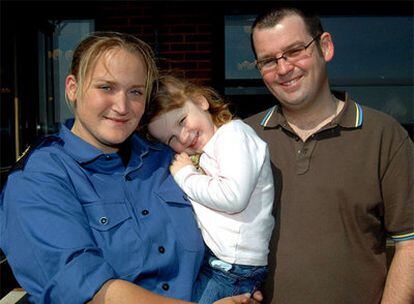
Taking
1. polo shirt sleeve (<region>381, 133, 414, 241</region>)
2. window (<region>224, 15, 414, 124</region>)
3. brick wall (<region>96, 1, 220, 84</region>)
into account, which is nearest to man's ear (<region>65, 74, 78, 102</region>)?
polo shirt sleeve (<region>381, 133, 414, 241</region>)

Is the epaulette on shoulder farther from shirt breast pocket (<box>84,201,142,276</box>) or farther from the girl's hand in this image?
the girl's hand

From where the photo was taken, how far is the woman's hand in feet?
6.56

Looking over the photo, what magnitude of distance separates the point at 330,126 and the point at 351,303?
0.84m

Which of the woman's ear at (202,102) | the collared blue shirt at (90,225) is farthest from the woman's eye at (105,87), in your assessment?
the woman's ear at (202,102)

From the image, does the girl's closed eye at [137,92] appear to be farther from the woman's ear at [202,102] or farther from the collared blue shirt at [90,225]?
the woman's ear at [202,102]

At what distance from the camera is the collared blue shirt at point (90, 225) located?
170 centimetres

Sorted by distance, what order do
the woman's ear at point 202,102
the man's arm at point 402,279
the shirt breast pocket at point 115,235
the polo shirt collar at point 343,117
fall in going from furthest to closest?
1. the woman's ear at point 202,102
2. the polo shirt collar at point 343,117
3. the man's arm at point 402,279
4. the shirt breast pocket at point 115,235

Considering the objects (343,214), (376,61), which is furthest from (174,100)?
(376,61)

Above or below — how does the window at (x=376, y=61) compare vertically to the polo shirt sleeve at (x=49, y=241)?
above

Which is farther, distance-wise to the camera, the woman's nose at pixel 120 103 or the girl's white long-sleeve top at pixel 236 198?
the girl's white long-sleeve top at pixel 236 198

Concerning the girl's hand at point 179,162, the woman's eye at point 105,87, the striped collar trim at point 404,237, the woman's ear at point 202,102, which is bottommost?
the striped collar trim at point 404,237

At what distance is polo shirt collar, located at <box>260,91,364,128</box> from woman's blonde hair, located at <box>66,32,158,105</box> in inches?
29.5

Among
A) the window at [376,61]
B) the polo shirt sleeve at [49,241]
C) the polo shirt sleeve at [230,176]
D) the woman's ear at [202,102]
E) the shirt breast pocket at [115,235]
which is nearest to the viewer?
the polo shirt sleeve at [49,241]

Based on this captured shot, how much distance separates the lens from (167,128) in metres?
2.46
